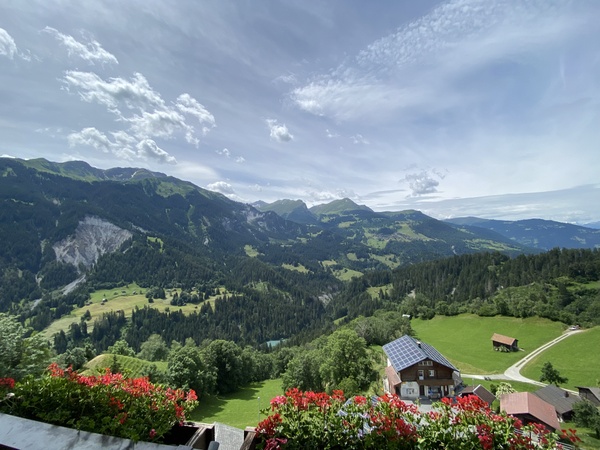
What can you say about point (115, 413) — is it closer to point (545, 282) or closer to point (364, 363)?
point (364, 363)

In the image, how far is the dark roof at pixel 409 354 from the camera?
4612cm

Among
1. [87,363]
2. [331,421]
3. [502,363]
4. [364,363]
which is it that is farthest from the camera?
[502,363]

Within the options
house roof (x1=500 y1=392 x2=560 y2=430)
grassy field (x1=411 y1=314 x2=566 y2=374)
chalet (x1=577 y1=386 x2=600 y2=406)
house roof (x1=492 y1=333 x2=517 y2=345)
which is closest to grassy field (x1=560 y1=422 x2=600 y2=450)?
house roof (x1=500 y1=392 x2=560 y2=430)

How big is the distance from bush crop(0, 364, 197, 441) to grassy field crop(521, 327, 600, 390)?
79.7 metres

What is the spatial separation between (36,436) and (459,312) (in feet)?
451

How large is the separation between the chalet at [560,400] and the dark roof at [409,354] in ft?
50.4

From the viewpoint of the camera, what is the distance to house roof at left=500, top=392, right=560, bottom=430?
37.1 meters

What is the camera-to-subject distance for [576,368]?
65.8m

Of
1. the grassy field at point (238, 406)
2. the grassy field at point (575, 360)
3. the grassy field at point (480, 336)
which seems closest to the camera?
the grassy field at point (238, 406)

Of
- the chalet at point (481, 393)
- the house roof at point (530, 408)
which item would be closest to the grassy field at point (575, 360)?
the chalet at point (481, 393)

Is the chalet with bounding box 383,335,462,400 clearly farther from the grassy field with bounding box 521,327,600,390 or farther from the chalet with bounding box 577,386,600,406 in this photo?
the grassy field with bounding box 521,327,600,390

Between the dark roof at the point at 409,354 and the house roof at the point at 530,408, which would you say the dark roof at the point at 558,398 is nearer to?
the house roof at the point at 530,408

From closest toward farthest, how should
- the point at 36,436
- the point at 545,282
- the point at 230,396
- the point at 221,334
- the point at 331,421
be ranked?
1. the point at 36,436
2. the point at 331,421
3. the point at 230,396
4. the point at 545,282
5. the point at 221,334

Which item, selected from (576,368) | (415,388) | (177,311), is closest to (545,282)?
(576,368)
